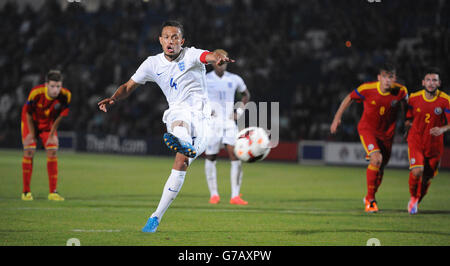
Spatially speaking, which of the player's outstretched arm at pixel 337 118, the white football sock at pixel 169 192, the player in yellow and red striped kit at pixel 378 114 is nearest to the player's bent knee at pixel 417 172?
the player in yellow and red striped kit at pixel 378 114

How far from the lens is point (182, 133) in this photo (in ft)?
21.8

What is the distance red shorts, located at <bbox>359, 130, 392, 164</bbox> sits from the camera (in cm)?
963

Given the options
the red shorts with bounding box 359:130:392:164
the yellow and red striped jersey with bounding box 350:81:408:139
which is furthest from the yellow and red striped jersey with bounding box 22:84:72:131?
the red shorts with bounding box 359:130:392:164

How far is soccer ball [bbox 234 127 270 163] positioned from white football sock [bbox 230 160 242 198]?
255 centimetres

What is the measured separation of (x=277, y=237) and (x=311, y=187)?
764 cm

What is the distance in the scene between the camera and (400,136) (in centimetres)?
2155

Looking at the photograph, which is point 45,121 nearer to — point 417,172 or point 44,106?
point 44,106

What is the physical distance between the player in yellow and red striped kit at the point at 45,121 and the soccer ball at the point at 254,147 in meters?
3.78

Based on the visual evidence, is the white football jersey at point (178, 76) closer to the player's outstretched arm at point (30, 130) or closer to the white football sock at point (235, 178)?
the white football sock at point (235, 178)

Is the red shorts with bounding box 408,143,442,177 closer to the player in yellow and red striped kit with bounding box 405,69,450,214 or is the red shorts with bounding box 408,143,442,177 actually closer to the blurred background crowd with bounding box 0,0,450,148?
the player in yellow and red striped kit with bounding box 405,69,450,214

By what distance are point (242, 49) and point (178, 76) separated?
2148 centimetres

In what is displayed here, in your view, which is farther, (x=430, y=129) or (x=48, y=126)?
(x=48, y=126)
